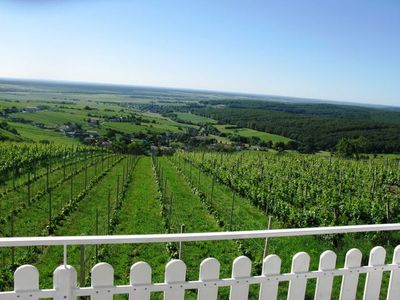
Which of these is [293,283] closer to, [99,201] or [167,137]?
[99,201]

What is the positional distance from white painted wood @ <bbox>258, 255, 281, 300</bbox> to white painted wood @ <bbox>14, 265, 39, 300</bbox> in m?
1.54

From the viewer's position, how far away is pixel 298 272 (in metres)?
2.77

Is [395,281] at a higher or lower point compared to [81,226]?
higher

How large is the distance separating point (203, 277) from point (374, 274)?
151cm

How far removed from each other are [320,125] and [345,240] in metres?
87.1

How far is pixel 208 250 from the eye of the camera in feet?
30.5

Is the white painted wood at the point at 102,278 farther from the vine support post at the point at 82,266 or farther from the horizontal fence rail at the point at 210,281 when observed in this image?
the vine support post at the point at 82,266

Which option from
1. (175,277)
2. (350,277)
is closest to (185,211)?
(350,277)

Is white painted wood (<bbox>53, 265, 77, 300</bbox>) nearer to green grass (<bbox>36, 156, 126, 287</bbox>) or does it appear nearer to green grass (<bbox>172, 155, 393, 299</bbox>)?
green grass (<bbox>36, 156, 126, 287</bbox>)

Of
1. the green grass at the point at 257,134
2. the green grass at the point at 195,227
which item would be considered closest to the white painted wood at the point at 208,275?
the green grass at the point at 195,227

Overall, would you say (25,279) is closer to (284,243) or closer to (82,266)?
(82,266)

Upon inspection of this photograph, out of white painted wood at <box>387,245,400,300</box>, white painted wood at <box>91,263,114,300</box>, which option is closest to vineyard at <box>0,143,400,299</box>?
white painted wood at <box>91,263,114,300</box>

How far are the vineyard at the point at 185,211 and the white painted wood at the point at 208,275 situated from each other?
894mm

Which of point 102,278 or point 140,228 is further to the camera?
point 140,228
